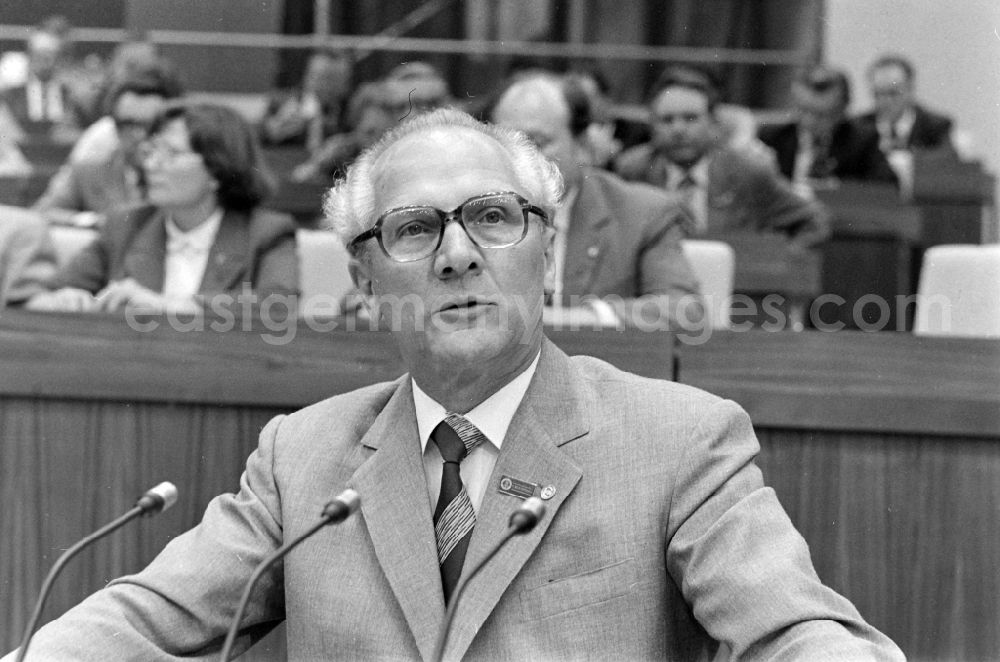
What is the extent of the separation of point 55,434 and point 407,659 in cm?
100

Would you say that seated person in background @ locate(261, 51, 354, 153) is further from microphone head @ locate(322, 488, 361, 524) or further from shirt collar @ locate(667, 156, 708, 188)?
microphone head @ locate(322, 488, 361, 524)

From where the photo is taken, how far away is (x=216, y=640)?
1.54 metres

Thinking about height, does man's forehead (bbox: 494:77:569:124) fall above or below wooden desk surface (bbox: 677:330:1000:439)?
above

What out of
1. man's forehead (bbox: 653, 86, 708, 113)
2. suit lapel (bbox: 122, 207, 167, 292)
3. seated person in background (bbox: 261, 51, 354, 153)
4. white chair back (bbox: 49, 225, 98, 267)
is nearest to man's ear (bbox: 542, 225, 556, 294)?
suit lapel (bbox: 122, 207, 167, 292)

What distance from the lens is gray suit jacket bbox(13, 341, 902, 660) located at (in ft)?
4.56

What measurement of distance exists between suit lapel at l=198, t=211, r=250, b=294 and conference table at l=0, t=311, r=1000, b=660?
111 centimetres

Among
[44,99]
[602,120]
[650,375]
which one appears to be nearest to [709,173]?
[602,120]

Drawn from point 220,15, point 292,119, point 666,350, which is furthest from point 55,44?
point 666,350

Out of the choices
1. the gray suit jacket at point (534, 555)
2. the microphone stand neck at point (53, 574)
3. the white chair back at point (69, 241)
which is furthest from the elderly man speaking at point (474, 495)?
the white chair back at point (69, 241)

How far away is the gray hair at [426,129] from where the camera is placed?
1.61m

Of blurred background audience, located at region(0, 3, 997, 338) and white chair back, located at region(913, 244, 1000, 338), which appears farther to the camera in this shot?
blurred background audience, located at region(0, 3, 997, 338)

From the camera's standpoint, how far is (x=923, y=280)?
343cm

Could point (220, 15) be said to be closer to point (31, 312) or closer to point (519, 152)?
point (31, 312)

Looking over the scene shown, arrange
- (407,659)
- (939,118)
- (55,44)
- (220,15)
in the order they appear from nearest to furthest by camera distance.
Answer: (407,659), (939,118), (55,44), (220,15)
